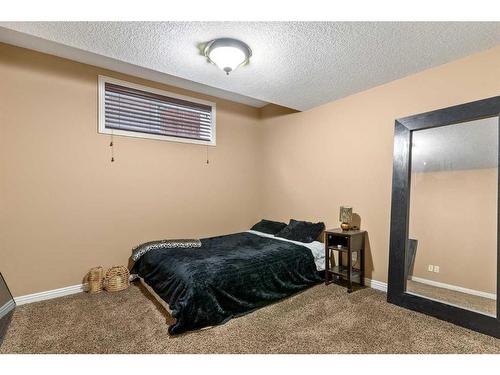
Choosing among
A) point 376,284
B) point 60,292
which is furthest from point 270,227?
point 60,292

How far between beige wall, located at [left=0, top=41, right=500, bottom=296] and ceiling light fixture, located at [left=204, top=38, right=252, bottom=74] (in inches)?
65.1

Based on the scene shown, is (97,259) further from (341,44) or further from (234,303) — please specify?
(341,44)

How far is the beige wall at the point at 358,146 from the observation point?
2.48 meters

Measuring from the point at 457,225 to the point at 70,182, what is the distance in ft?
13.1

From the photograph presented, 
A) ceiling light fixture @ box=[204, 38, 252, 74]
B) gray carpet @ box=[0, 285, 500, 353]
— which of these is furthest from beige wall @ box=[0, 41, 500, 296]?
ceiling light fixture @ box=[204, 38, 252, 74]

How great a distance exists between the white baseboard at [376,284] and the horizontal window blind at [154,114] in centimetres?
294

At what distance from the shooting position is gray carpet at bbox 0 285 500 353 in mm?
1877

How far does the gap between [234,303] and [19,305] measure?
221 cm

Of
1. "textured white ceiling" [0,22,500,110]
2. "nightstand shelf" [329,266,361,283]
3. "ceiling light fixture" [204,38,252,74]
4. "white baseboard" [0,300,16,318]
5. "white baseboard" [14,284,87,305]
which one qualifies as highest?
"textured white ceiling" [0,22,500,110]

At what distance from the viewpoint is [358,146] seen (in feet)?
10.7

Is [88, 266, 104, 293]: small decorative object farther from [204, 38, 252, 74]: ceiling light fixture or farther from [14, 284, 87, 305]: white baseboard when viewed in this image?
[204, 38, 252, 74]: ceiling light fixture

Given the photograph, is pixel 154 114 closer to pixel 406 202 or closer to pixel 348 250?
pixel 348 250

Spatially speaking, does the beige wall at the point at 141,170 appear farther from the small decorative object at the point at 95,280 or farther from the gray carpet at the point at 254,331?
the gray carpet at the point at 254,331
